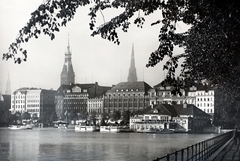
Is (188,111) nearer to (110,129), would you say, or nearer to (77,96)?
(110,129)

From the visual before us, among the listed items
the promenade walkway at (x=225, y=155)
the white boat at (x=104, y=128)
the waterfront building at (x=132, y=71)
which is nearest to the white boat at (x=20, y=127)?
the white boat at (x=104, y=128)

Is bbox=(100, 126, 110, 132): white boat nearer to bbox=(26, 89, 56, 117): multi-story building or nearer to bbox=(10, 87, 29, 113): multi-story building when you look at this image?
bbox=(26, 89, 56, 117): multi-story building

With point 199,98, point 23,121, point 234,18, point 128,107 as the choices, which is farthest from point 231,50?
point 23,121

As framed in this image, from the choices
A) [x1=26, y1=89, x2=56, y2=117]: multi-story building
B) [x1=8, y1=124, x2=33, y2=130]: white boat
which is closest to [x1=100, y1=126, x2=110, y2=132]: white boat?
[x1=8, y1=124, x2=33, y2=130]: white boat

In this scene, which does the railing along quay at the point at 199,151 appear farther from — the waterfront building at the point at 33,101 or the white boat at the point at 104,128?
the waterfront building at the point at 33,101

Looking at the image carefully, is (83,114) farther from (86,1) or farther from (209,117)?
(86,1)

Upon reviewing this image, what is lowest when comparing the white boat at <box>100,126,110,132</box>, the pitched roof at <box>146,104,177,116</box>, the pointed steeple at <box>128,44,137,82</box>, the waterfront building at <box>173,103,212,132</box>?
the white boat at <box>100,126,110,132</box>
